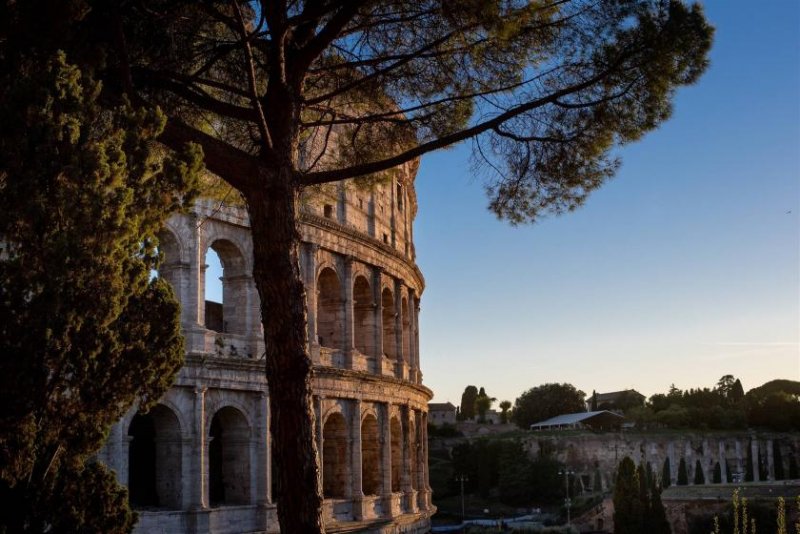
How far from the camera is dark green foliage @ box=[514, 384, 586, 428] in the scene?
7581 centimetres

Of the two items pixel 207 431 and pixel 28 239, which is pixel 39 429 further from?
pixel 207 431

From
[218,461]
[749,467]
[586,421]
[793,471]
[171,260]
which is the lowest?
[793,471]

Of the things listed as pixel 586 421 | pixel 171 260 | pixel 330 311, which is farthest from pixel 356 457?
pixel 586 421

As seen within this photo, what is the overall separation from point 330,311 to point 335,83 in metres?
11.0

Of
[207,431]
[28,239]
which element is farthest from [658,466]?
[28,239]

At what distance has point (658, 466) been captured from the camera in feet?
189

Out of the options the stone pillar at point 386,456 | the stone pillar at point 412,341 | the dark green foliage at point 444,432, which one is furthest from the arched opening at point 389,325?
the dark green foliage at point 444,432

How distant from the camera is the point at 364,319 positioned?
24.3m

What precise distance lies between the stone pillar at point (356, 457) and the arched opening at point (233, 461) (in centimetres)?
314

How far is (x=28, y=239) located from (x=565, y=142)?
5.64 metres

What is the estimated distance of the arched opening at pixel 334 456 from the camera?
2242 cm

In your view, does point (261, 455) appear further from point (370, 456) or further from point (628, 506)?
point (628, 506)

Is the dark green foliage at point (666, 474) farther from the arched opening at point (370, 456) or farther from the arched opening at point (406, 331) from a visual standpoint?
the arched opening at point (370, 456)

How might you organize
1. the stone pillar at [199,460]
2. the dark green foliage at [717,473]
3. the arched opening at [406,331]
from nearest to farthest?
the stone pillar at [199,460] → the arched opening at [406,331] → the dark green foliage at [717,473]
